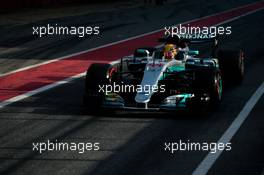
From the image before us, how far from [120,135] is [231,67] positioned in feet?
17.6

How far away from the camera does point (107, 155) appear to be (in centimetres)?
1137

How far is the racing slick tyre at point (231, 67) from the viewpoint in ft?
56.4

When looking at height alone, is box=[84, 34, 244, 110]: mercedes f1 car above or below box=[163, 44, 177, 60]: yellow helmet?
below

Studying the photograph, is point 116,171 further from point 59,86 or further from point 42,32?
point 42,32

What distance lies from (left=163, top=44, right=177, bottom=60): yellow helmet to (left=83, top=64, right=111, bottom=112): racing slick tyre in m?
1.43

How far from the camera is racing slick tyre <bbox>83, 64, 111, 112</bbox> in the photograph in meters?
14.0

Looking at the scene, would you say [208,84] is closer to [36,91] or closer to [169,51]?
[169,51]

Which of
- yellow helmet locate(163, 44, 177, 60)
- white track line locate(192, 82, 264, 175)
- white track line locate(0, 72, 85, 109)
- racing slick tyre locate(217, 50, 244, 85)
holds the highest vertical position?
yellow helmet locate(163, 44, 177, 60)

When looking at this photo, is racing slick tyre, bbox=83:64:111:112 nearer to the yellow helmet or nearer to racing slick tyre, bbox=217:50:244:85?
the yellow helmet

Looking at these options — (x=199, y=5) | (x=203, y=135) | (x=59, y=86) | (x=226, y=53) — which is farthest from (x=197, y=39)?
(x=199, y=5)

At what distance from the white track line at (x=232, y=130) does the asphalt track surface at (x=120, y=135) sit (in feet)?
0.29

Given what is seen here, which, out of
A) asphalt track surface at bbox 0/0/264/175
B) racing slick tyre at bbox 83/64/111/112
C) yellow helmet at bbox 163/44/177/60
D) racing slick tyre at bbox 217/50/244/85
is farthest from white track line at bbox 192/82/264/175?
racing slick tyre at bbox 83/64/111/112

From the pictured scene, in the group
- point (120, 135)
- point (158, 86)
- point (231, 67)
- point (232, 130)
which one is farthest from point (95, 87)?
point (231, 67)

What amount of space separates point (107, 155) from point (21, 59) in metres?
11.7
